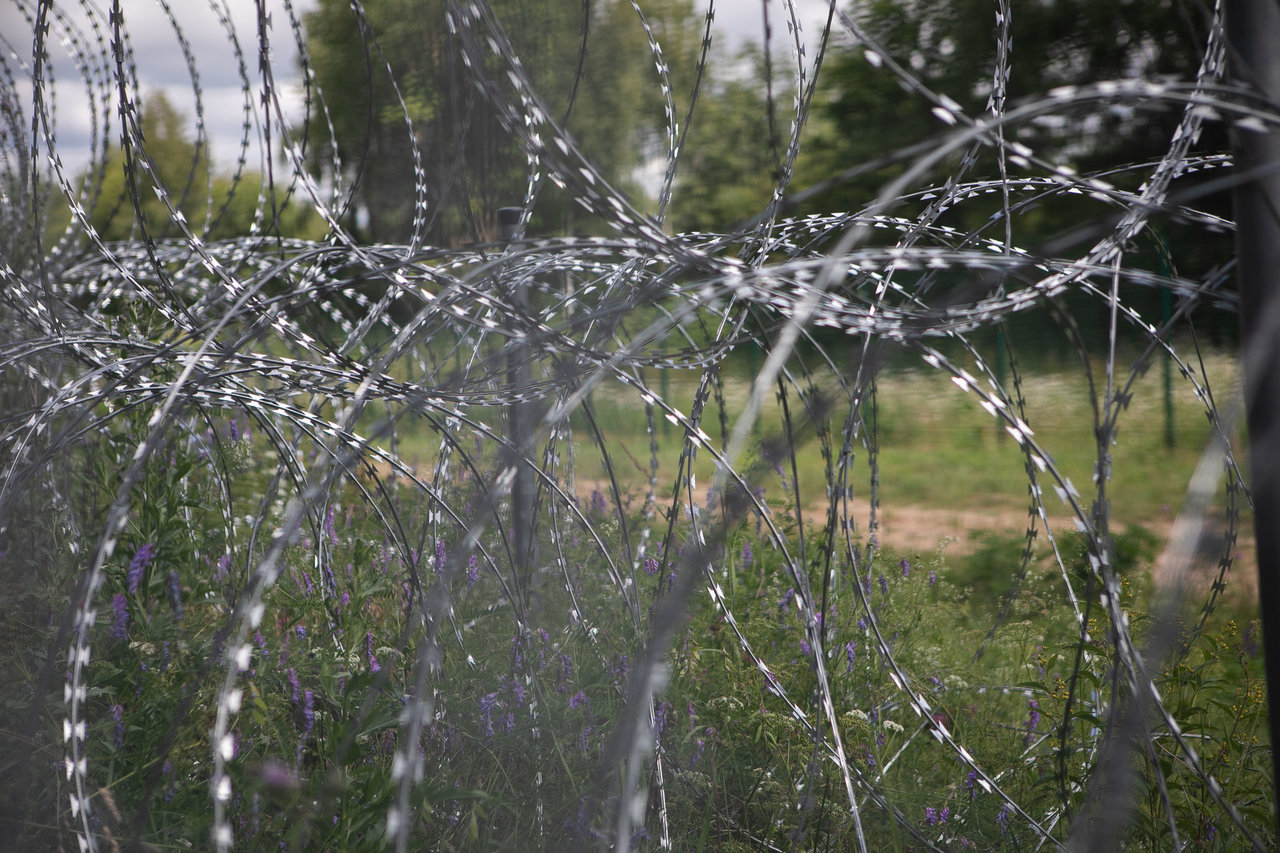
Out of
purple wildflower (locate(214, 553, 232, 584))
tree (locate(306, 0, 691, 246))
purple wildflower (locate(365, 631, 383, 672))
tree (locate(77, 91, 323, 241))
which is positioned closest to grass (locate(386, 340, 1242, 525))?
purple wildflower (locate(214, 553, 232, 584))

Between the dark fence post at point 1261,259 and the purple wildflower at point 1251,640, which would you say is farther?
the purple wildflower at point 1251,640

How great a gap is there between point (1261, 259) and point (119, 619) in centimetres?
281

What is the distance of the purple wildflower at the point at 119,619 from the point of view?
2.59 metres

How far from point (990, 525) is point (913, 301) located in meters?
5.68

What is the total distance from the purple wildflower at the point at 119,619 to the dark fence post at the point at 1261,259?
2.72 m

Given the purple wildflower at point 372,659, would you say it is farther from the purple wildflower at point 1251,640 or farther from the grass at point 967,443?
the grass at point 967,443

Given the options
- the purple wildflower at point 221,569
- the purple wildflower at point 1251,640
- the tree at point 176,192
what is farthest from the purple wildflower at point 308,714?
the tree at point 176,192

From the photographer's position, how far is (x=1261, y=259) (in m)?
1.26

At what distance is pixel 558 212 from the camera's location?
20.7m

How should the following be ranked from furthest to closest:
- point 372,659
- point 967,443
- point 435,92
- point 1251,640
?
point 435,92 < point 967,443 < point 1251,640 < point 372,659

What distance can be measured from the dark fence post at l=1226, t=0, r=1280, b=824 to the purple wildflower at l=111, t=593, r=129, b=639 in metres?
2.72

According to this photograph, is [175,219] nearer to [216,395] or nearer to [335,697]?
[216,395]

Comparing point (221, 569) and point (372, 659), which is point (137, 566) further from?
point (221, 569)

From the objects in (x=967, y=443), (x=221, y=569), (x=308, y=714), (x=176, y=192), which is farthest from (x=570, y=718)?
(x=176, y=192)
